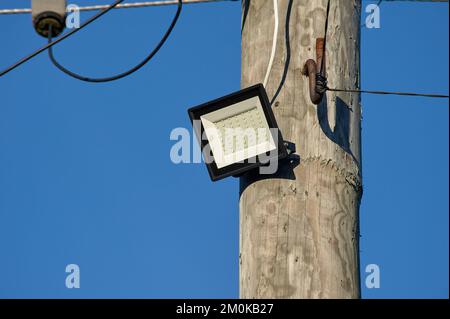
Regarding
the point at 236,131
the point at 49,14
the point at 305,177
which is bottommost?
the point at 305,177

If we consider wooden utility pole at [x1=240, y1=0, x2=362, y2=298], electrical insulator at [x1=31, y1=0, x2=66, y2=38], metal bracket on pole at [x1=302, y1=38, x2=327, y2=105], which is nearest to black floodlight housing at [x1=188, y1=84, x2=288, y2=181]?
wooden utility pole at [x1=240, y1=0, x2=362, y2=298]

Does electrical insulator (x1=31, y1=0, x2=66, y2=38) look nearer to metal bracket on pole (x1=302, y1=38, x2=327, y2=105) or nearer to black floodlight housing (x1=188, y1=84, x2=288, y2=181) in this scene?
black floodlight housing (x1=188, y1=84, x2=288, y2=181)

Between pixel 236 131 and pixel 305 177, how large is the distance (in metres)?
0.34

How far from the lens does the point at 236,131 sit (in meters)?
4.89

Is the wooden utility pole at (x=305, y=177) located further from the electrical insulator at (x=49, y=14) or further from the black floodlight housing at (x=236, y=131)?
the electrical insulator at (x=49, y=14)

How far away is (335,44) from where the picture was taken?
16.6 ft

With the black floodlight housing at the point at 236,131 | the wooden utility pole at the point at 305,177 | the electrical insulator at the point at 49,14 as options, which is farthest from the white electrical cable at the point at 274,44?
the electrical insulator at the point at 49,14

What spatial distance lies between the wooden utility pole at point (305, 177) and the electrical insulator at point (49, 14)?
2.43 feet

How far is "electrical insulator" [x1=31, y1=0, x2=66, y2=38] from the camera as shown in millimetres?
5219

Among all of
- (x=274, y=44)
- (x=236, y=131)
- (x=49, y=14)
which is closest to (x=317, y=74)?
(x=274, y=44)

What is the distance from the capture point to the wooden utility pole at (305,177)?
458 cm

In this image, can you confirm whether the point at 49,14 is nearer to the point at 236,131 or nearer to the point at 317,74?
the point at 236,131

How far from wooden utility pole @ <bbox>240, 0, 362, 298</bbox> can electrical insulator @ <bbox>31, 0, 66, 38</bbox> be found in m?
0.74
